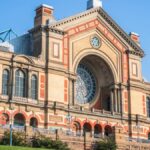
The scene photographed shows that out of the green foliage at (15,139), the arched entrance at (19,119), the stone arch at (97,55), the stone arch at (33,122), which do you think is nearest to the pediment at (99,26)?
the stone arch at (97,55)

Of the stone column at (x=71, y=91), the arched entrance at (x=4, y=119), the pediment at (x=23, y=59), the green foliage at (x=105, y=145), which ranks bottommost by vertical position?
the green foliage at (x=105, y=145)

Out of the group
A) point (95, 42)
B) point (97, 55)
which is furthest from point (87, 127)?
point (95, 42)

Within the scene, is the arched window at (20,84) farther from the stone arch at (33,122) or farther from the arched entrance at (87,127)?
the arched entrance at (87,127)

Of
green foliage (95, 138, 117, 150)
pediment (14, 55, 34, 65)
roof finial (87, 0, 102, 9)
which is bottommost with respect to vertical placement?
green foliage (95, 138, 117, 150)

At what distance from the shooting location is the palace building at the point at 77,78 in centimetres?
6762

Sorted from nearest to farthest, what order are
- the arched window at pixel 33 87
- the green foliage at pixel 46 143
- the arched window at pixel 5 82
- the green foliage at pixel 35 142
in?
1. the green foliage at pixel 35 142
2. the green foliage at pixel 46 143
3. the arched window at pixel 5 82
4. the arched window at pixel 33 87

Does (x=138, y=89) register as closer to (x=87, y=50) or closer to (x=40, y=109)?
(x=87, y=50)

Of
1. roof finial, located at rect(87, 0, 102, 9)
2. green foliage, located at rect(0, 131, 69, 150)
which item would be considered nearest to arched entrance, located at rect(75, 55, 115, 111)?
roof finial, located at rect(87, 0, 102, 9)

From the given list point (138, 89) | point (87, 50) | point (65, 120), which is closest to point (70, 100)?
point (65, 120)

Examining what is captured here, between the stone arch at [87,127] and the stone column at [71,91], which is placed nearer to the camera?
the stone column at [71,91]

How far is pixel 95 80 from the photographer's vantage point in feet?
266

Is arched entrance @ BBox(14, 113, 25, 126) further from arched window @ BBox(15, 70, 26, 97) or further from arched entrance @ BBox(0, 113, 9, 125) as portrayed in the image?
arched window @ BBox(15, 70, 26, 97)

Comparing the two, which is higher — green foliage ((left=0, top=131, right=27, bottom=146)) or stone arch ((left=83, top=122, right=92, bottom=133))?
stone arch ((left=83, top=122, right=92, bottom=133))

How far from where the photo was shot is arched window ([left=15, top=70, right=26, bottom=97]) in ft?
224
